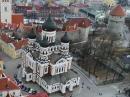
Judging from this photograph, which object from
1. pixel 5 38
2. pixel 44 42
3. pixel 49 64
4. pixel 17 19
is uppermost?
pixel 17 19

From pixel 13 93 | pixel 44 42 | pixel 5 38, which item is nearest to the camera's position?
pixel 13 93

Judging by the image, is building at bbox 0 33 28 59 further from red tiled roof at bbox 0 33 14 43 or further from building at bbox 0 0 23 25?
building at bbox 0 0 23 25

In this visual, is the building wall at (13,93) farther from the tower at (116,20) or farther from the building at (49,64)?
the tower at (116,20)

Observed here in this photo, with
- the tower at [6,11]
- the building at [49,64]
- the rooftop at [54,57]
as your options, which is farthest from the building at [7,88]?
the tower at [6,11]

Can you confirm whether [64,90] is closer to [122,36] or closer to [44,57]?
[44,57]

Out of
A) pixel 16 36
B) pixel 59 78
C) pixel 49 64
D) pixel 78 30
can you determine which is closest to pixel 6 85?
pixel 49 64

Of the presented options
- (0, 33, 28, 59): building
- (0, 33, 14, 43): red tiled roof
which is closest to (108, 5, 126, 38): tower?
(0, 33, 28, 59): building

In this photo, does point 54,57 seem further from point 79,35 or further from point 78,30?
point 78,30
